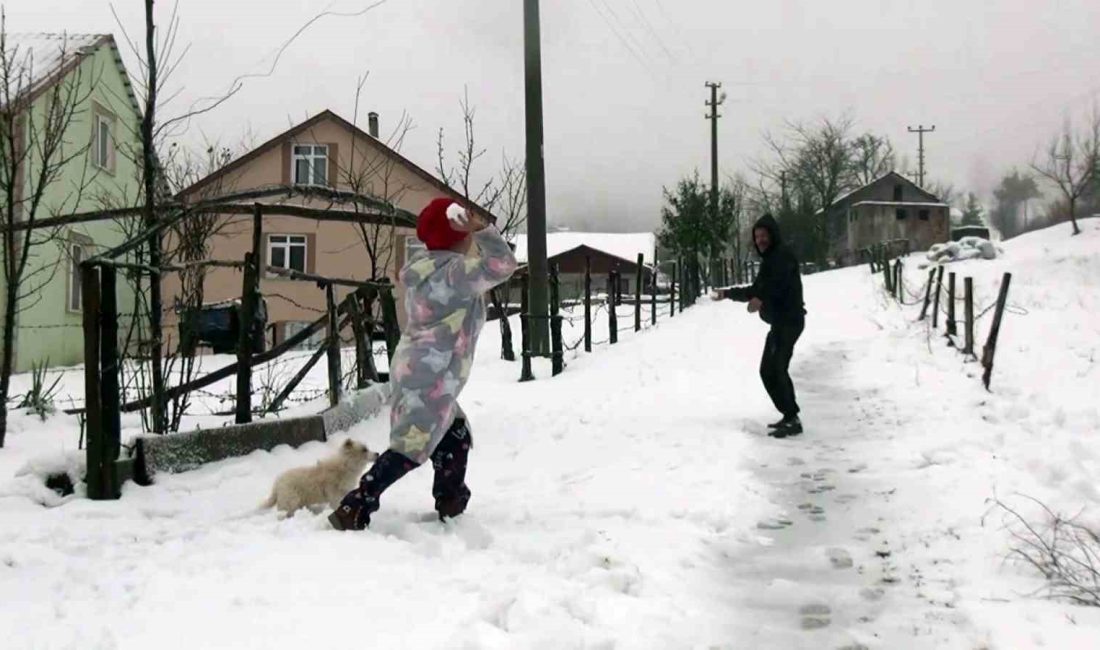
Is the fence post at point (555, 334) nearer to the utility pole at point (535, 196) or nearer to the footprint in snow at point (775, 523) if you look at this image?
the utility pole at point (535, 196)

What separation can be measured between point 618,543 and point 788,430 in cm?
343

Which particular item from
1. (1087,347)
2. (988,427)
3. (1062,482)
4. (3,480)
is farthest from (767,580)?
(1087,347)

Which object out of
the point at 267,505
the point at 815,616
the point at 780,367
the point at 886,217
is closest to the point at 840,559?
the point at 815,616

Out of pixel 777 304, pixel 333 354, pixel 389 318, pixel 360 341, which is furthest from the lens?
pixel 389 318

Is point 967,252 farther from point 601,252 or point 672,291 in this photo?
point 601,252

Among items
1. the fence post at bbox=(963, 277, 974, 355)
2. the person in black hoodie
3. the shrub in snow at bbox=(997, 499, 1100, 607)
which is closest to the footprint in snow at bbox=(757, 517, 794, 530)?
the shrub in snow at bbox=(997, 499, 1100, 607)

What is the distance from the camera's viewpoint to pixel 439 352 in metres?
4.48

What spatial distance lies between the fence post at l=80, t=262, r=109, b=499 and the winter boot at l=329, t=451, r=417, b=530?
1461 mm

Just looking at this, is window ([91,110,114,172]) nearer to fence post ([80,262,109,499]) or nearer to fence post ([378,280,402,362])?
fence post ([378,280,402,362])

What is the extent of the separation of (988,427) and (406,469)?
472 cm

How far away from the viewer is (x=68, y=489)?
16.0 ft

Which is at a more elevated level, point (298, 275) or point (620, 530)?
point (298, 275)

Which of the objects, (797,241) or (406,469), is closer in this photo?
(406,469)

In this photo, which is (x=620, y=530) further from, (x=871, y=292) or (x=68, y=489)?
(x=871, y=292)
